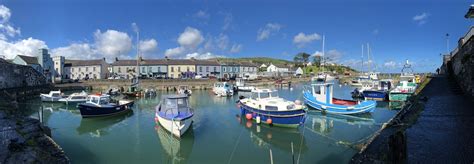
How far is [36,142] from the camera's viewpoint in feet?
44.6

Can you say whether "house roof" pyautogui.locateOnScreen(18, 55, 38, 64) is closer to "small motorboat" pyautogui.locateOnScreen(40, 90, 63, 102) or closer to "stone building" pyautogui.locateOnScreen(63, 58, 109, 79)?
"stone building" pyautogui.locateOnScreen(63, 58, 109, 79)

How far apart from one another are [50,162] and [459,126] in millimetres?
19513

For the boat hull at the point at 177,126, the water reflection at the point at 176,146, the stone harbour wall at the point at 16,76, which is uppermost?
the stone harbour wall at the point at 16,76

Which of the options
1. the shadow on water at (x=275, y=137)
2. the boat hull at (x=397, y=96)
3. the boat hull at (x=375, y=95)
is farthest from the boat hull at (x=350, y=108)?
the boat hull at (x=375, y=95)

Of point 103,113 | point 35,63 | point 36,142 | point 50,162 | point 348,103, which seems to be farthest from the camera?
point 35,63

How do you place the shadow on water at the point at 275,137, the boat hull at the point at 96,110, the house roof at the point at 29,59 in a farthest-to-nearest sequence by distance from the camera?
the house roof at the point at 29,59, the boat hull at the point at 96,110, the shadow on water at the point at 275,137

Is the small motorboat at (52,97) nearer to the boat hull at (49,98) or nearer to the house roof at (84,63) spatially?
the boat hull at (49,98)

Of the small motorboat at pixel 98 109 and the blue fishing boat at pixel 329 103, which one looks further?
the blue fishing boat at pixel 329 103

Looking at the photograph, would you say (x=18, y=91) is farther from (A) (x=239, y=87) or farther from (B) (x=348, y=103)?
(B) (x=348, y=103)

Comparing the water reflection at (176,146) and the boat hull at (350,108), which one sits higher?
the boat hull at (350,108)

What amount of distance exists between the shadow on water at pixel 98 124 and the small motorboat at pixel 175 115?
187 inches

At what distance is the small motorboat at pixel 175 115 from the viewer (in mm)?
17281

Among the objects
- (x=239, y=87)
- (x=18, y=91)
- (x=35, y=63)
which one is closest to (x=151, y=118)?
(x=18, y=91)

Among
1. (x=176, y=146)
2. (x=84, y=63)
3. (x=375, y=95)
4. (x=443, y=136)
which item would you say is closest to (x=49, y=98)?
(x=176, y=146)
